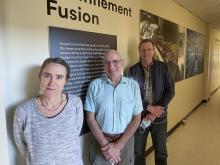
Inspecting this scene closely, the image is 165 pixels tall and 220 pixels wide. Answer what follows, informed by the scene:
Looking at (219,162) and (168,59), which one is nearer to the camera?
(219,162)

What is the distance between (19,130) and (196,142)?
139 inches

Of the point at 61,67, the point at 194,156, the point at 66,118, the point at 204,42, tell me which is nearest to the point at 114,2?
the point at 61,67

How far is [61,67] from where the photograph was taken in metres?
→ 1.52

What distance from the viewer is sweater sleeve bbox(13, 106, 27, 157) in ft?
4.70

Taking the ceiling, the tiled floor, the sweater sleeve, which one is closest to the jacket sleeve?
the tiled floor

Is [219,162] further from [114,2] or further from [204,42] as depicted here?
[204,42]

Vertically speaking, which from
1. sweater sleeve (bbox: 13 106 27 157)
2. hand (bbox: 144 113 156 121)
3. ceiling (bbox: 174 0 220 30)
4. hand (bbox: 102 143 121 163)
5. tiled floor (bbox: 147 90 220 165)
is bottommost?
tiled floor (bbox: 147 90 220 165)

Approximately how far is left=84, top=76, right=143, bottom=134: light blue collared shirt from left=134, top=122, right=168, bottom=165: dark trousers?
27.9 inches

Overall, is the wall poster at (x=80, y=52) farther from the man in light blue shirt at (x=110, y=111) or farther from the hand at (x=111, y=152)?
the hand at (x=111, y=152)

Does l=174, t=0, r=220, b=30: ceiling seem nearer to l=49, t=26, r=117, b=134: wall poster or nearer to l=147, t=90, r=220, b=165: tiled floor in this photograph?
l=147, t=90, r=220, b=165: tiled floor

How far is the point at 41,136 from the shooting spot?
143cm

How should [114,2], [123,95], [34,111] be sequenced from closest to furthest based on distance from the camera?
[34,111], [123,95], [114,2]

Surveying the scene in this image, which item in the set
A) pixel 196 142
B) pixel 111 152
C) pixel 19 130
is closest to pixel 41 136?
pixel 19 130

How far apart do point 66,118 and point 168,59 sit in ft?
9.69
